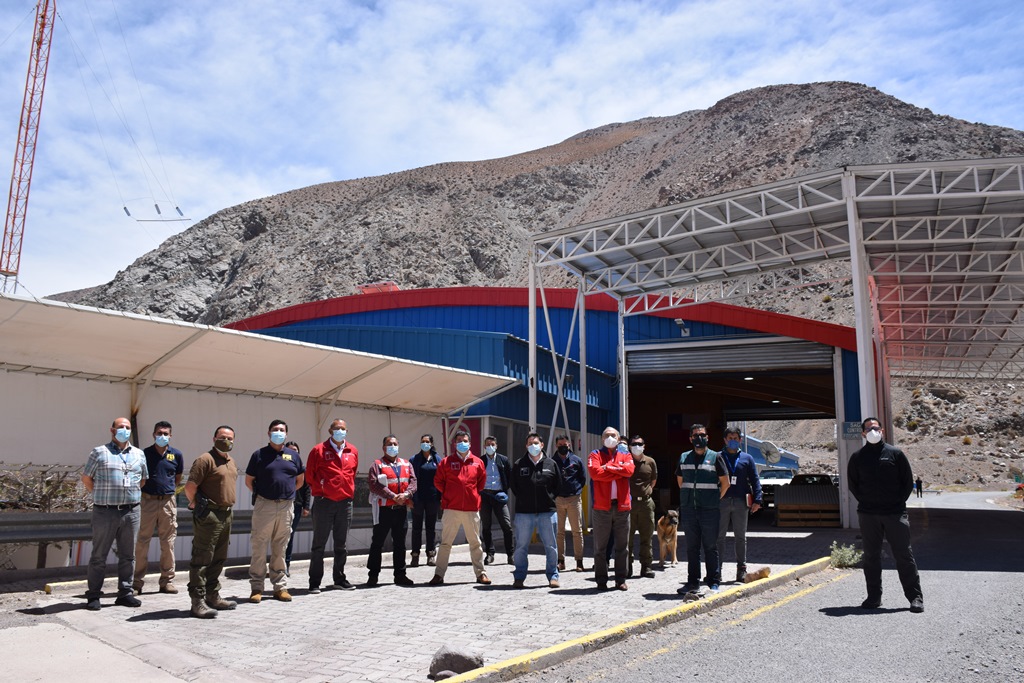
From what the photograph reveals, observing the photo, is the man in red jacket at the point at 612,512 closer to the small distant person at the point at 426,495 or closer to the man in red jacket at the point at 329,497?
the man in red jacket at the point at 329,497

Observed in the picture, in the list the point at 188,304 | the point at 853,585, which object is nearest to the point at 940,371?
the point at 853,585

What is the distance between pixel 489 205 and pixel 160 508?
93.4 meters

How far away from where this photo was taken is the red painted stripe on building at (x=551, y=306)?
22.4 m

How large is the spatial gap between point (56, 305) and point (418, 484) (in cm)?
573

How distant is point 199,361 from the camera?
11383mm

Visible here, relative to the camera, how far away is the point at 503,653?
20.8 feet

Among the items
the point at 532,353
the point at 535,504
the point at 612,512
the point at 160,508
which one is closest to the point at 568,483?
the point at 535,504

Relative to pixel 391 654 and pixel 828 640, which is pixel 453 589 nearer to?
pixel 391 654

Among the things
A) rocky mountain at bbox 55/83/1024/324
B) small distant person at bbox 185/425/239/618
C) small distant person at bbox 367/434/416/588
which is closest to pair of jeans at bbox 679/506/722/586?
small distant person at bbox 367/434/416/588

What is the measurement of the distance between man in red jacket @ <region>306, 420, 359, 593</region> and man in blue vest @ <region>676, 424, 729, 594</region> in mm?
3895

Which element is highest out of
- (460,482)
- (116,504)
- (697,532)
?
(460,482)

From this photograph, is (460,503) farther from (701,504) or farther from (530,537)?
(701,504)

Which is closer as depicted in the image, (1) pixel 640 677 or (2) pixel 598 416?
(1) pixel 640 677

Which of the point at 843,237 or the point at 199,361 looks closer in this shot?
the point at 199,361
